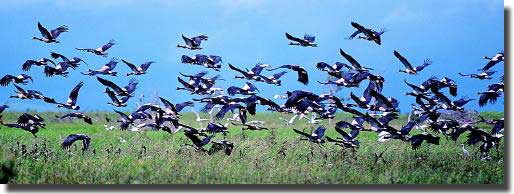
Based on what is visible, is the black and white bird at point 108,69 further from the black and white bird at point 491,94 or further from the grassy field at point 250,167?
the black and white bird at point 491,94

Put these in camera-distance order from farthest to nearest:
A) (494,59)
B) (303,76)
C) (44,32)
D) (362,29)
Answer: (44,32) → (303,76) → (362,29) → (494,59)

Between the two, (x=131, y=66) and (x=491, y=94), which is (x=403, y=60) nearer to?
(x=491, y=94)

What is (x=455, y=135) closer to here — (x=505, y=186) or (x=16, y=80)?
(x=505, y=186)

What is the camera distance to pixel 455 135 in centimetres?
781

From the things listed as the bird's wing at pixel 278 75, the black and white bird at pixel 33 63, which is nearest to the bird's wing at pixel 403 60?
the bird's wing at pixel 278 75

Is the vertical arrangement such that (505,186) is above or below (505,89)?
below

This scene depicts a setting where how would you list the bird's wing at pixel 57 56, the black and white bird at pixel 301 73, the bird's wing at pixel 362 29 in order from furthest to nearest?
the bird's wing at pixel 57 56 → the black and white bird at pixel 301 73 → the bird's wing at pixel 362 29

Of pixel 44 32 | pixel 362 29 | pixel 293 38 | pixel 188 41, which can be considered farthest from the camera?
pixel 188 41

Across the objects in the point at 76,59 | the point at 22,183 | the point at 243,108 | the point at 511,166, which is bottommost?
the point at 22,183

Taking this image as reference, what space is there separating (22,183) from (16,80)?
2015 millimetres

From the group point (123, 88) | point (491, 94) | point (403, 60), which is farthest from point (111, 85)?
point (491, 94)

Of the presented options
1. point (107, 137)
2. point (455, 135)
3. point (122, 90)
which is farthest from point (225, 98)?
point (107, 137)

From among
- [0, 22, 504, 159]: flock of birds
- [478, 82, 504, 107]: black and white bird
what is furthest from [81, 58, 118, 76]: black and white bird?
[478, 82, 504, 107]: black and white bird

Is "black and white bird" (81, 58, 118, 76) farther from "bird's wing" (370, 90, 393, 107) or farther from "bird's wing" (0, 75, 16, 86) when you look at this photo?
"bird's wing" (370, 90, 393, 107)
